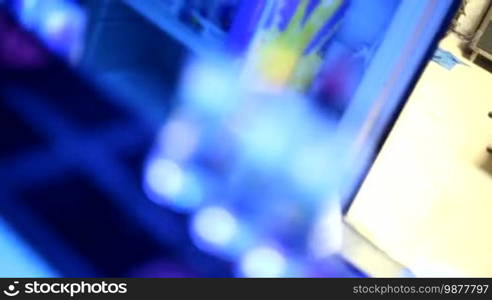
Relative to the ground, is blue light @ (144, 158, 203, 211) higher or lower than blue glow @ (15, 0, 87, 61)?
lower

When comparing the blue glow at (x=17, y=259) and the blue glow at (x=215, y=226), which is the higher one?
the blue glow at (x=215, y=226)

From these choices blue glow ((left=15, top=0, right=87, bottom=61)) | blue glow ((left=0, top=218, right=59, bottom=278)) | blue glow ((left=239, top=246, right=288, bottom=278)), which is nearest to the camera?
blue glow ((left=0, top=218, right=59, bottom=278))

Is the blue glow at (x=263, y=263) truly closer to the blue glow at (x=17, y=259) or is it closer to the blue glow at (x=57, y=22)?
the blue glow at (x=17, y=259)

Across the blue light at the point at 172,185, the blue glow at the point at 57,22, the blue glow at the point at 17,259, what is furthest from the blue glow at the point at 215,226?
the blue glow at the point at 57,22

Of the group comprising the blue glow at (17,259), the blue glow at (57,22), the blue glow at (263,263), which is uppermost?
the blue glow at (57,22)

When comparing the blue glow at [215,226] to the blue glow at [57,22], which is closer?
the blue glow at [215,226]

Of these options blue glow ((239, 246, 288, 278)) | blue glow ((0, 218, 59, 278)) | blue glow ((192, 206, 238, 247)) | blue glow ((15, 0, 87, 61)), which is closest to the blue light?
blue glow ((192, 206, 238, 247))

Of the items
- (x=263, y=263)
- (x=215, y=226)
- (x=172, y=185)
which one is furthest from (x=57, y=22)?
(x=263, y=263)

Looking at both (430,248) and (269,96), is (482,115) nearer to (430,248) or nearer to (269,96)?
(430,248)

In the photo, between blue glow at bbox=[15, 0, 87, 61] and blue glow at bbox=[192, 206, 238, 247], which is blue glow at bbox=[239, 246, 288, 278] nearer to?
blue glow at bbox=[192, 206, 238, 247]

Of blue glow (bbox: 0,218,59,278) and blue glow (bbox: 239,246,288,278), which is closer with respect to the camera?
blue glow (bbox: 0,218,59,278)

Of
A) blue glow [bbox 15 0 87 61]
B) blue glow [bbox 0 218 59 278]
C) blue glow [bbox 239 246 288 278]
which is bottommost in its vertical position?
blue glow [bbox 0 218 59 278]

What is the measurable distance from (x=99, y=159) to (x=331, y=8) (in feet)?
1.98

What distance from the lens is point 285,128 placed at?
1.30 metres
